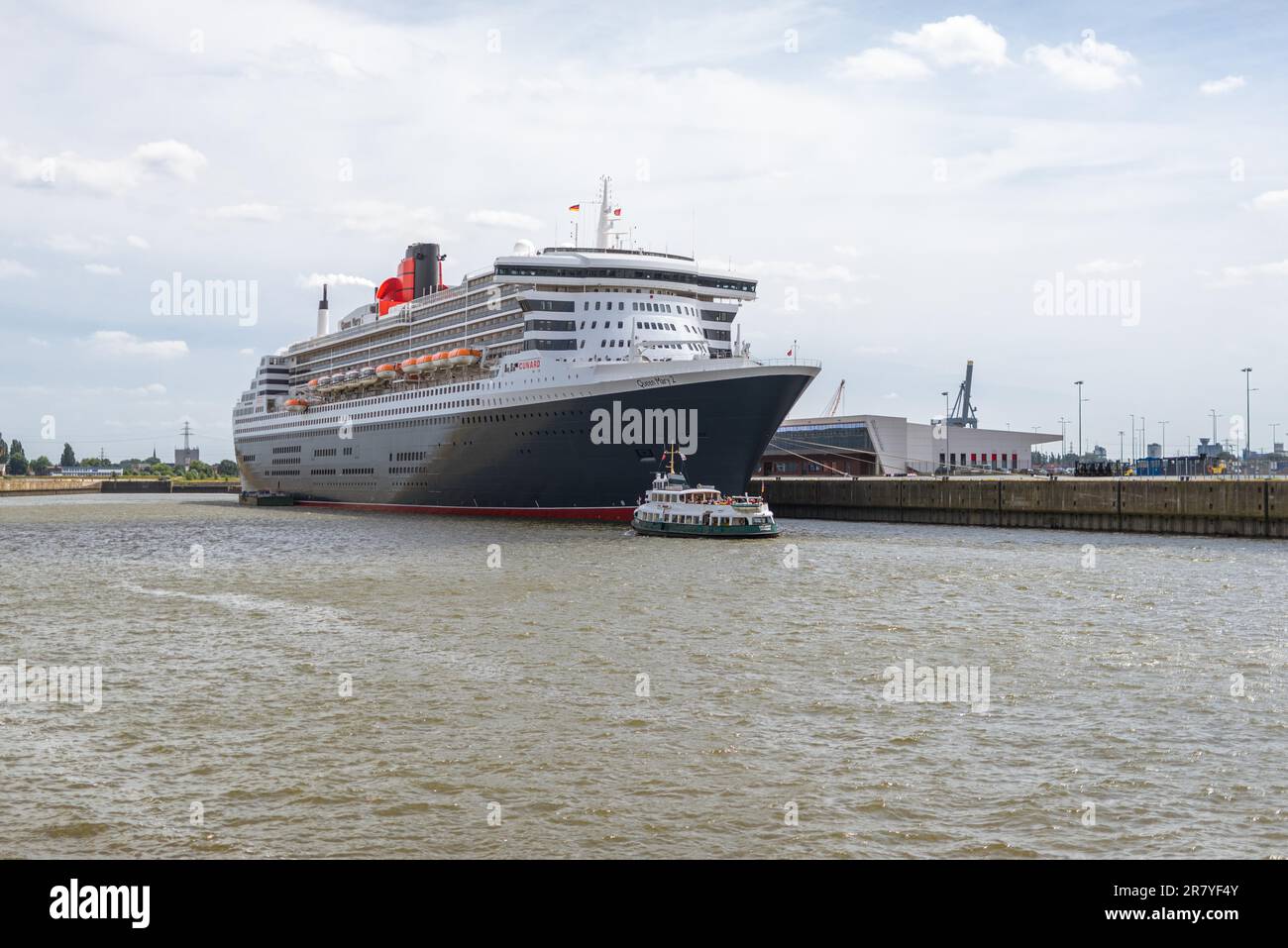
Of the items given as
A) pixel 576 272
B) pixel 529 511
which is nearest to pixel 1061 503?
pixel 529 511

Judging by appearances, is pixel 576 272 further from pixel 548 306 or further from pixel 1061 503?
pixel 1061 503

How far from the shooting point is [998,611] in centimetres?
2719

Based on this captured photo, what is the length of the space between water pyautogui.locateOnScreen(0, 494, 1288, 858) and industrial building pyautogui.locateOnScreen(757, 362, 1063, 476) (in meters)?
65.3

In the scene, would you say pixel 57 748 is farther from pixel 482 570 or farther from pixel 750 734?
pixel 482 570

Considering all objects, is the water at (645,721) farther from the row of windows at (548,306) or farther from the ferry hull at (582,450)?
the row of windows at (548,306)

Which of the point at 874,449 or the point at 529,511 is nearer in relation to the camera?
the point at 529,511

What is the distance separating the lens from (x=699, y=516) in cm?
5097

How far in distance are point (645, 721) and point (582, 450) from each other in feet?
138

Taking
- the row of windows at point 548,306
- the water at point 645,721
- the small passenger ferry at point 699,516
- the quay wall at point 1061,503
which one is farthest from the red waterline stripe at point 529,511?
the water at point 645,721

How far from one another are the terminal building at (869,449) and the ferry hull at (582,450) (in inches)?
1499

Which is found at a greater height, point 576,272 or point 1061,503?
point 576,272

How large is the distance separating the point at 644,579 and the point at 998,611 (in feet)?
36.6

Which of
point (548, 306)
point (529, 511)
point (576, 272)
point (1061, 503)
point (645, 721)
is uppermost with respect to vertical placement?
point (576, 272)
